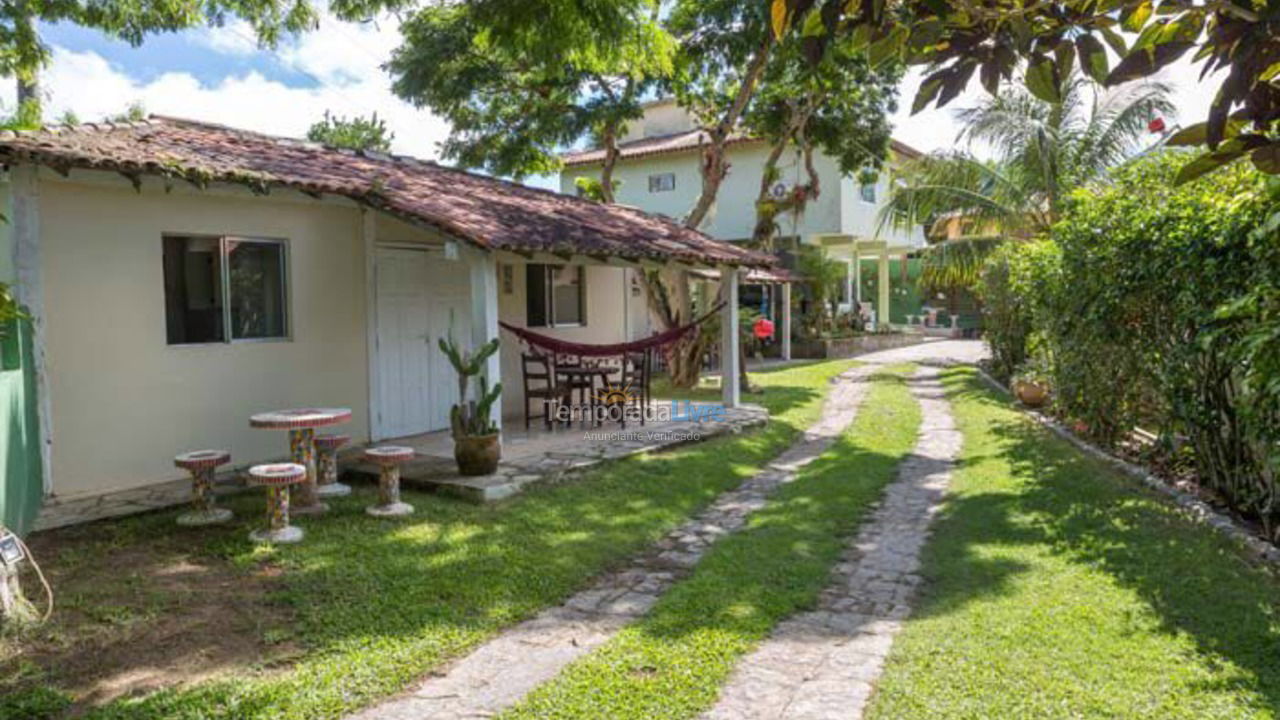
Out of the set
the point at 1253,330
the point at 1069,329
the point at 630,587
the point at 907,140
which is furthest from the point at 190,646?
the point at 907,140

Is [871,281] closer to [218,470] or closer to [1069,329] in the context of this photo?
[1069,329]

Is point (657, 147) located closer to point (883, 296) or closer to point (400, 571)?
point (883, 296)

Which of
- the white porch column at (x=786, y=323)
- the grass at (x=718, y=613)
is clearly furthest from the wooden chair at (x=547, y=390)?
the white porch column at (x=786, y=323)

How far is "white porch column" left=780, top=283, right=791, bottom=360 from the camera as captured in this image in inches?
781

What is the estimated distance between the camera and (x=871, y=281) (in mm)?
31906

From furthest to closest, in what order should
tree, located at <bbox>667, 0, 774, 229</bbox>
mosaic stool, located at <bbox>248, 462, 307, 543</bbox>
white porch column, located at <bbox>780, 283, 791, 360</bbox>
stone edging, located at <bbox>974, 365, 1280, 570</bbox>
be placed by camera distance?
white porch column, located at <bbox>780, 283, 791, 360</bbox>
tree, located at <bbox>667, 0, 774, 229</bbox>
mosaic stool, located at <bbox>248, 462, 307, 543</bbox>
stone edging, located at <bbox>974, 365, 1280, 570</bbox>

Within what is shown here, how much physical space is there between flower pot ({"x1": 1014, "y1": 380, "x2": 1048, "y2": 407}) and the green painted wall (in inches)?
433

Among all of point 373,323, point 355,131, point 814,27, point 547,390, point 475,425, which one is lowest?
point 475,425

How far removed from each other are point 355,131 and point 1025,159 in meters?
20.6

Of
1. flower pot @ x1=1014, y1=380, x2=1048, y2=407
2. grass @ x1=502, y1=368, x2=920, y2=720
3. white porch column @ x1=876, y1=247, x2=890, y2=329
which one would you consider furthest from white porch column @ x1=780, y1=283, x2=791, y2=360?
grass @ x1=502, y1=368, x2=920, y2=720

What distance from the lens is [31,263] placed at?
587cm

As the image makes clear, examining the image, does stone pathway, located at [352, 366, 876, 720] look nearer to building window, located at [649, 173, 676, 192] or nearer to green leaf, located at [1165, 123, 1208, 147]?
green leaf, located at [1165, 123, 1208, 147]
